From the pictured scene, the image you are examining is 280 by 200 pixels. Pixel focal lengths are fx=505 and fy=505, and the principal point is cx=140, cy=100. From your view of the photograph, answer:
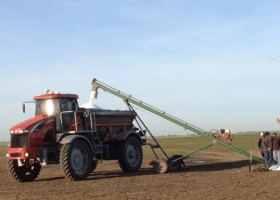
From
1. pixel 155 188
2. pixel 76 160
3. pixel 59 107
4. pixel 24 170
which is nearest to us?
pixel 155 188

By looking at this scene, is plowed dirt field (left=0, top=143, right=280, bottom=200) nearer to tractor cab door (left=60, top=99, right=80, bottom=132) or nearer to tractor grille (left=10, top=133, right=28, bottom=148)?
tractor grille (left=10, top=133, right=28, bottom=148)

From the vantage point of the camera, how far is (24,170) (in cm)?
1792

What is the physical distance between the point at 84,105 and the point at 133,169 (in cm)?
314

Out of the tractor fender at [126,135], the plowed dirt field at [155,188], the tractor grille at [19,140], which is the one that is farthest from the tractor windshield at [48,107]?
the tractor fender at [126,135]

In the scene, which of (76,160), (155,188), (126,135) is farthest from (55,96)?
(155,188)

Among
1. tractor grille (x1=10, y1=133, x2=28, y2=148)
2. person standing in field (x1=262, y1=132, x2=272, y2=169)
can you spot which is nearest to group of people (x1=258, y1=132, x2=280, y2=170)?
person standing in field (x1=262, y1=132, x2=272, y2=169)

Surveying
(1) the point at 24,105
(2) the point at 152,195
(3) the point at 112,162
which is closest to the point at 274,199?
(2) the point at 152,195

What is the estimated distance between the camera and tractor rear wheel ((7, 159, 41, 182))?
17281mm

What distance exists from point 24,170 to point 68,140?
2.42 meters

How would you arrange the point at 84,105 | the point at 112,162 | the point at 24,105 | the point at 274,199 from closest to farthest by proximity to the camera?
the point at 274,199
the point at 24,105
the point at 84,105
the point at 112,162

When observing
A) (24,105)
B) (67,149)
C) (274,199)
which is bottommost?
(274,199)

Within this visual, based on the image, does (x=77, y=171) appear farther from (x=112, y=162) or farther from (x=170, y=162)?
(x=112, y=162)

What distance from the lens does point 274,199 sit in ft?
37.1

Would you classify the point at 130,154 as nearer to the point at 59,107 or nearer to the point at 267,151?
the point at 59,107
